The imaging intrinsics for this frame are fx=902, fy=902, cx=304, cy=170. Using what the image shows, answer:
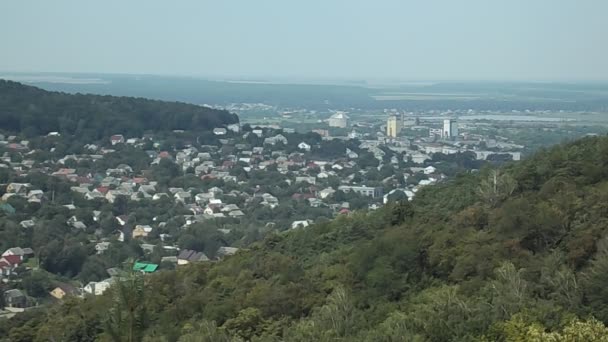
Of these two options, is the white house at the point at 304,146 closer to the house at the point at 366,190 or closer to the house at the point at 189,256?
the house at the point at 366,190

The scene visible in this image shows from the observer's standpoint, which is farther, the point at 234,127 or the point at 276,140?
the point at 234,127

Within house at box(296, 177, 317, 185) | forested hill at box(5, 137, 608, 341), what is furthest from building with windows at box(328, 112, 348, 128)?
forested hill at box(5, 137, 608, 341)

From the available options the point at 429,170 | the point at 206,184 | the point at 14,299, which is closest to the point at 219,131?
the point at 206,184

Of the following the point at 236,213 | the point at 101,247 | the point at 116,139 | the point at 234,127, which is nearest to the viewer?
the point at 101,247

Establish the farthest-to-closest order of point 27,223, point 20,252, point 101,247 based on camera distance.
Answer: point 27,223 → point 101,247 → point 20,252

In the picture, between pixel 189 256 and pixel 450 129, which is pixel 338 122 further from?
pixel 189 256

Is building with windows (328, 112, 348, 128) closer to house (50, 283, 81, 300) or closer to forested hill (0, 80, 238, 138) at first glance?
forested hill (0, 80, 238, 138)
